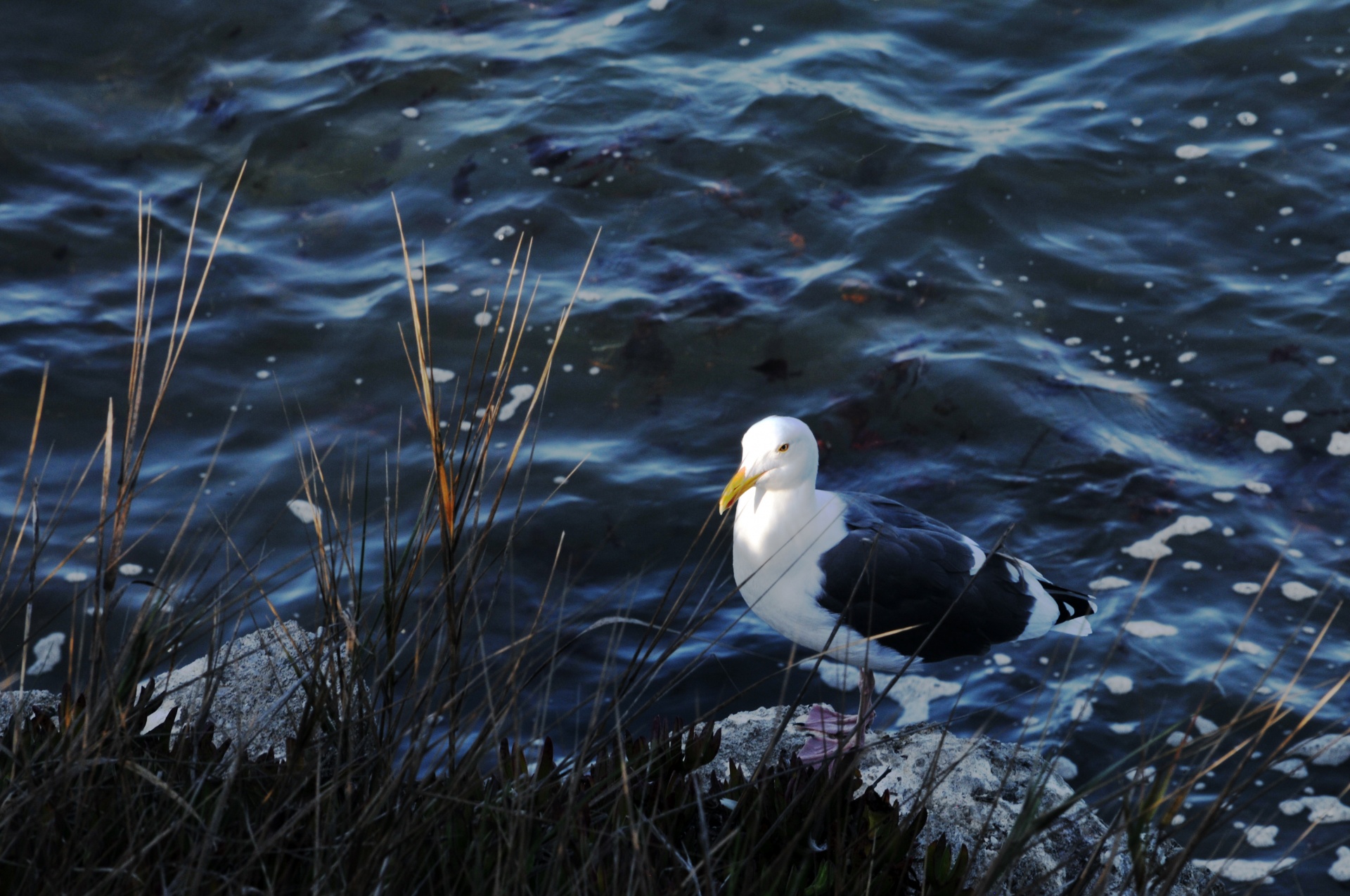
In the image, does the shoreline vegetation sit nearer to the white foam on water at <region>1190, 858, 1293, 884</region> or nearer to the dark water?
the white foam on water at <region>1190, 858, 1293, 884</region>

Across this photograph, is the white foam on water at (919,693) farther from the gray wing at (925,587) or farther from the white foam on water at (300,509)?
the white foam on water at (300,509)

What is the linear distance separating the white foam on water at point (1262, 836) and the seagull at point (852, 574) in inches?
40.9

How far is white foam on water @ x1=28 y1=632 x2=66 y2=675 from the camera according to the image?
207 inches

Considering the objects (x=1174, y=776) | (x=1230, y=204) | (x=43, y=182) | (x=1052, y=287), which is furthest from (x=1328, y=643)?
(x=43, y=182)

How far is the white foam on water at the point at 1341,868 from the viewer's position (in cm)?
444

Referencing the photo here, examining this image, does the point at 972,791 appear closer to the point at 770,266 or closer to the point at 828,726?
the point at 828,726

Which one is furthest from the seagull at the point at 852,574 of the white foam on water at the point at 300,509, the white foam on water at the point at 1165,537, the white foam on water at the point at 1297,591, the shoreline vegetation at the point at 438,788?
the white foam on water at the point at 300,509

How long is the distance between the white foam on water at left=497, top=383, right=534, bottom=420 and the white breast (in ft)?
9.12

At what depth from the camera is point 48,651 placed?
5.42 meters

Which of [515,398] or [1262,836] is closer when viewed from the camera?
[1262,836]

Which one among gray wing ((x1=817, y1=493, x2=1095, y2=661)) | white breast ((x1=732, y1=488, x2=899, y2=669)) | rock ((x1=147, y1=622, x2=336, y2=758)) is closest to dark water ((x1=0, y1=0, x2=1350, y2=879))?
gray wing ((x1=817, y1=493, x2=1095, y2=661))

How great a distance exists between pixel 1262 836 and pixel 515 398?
4428 mm

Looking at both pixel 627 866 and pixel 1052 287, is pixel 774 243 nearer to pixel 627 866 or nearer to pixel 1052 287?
pixel 1052 287

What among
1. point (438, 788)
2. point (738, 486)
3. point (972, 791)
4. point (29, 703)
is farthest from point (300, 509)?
point (438, 788)
